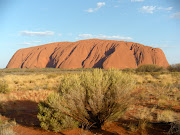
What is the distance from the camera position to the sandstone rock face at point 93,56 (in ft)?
222

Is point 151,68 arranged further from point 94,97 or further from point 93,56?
point 93,56

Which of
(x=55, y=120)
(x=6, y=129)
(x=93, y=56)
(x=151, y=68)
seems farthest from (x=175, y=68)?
(x=93, y=56)

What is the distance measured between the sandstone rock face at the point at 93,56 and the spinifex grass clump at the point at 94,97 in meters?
58.6

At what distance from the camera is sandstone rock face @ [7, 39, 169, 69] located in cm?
6769

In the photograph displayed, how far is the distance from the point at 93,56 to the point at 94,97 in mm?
69280

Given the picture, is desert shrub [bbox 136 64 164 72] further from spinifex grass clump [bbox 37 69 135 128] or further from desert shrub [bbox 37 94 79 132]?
desert shrub [bbox 37 94 79 132]

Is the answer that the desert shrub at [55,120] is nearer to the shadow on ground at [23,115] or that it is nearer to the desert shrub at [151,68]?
the shadow on ground at [23,115]

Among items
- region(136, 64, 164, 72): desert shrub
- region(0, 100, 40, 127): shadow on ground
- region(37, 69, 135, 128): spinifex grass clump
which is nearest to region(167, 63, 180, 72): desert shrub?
region(136, 64, 164, 72): desert shrub

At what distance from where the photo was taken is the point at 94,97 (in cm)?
401

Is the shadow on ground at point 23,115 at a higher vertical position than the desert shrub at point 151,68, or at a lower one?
lower

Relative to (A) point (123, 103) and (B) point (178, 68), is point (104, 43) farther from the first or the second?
(A) point (123, 103)

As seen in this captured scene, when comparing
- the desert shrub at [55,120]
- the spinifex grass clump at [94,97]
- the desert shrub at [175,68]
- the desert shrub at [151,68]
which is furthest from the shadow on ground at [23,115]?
the desert shrub at [151,68]

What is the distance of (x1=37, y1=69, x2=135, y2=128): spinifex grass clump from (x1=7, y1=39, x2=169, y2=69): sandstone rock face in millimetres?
58616

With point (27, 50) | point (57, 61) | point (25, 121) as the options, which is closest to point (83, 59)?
point (57, 61)
